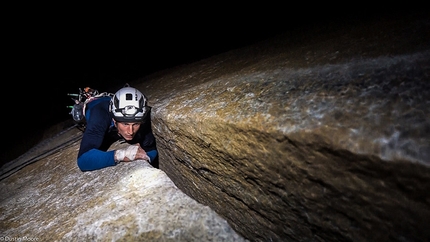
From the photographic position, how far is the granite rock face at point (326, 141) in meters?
1.06

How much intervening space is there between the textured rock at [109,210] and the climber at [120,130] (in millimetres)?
151

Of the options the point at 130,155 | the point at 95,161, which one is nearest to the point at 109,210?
the point at 130,155

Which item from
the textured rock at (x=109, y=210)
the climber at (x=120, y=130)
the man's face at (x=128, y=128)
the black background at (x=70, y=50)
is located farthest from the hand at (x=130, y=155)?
the black background at (x=70, y=50)

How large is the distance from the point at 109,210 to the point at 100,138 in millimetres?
1712

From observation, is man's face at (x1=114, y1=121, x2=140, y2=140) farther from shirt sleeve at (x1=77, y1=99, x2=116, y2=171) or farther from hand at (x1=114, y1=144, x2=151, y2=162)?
hand at (x1=114, y1=144, x2=151, y2=162)

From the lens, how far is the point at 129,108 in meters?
3.21

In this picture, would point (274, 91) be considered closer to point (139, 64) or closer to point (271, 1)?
point (271, 1)

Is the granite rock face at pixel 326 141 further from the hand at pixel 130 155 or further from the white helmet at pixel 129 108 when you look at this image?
the white helmet at pixel 129 108

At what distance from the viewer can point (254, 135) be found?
1.62m

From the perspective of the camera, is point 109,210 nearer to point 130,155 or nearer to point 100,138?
point 130,155

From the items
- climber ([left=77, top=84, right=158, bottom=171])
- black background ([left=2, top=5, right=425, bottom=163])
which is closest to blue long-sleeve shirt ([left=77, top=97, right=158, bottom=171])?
climber ([left=77, top=84, right=158, bottom=171])

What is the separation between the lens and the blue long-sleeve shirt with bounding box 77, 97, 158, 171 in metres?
3.00

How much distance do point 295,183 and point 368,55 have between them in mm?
1383

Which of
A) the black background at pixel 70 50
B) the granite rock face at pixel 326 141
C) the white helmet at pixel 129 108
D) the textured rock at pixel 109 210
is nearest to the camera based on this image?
the granite rock face at pixel 326 141
